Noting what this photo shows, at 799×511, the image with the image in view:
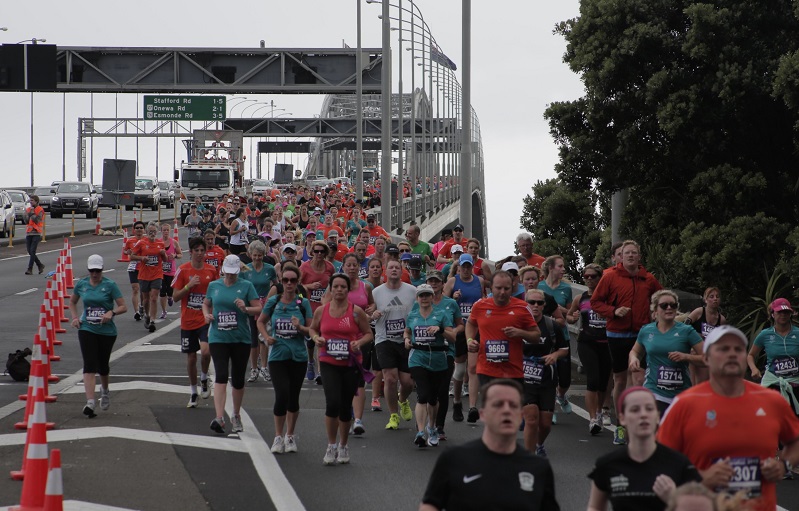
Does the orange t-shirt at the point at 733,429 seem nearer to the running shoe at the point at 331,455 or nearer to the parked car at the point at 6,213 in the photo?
the running shoe at the point at 331,455

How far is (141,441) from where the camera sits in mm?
Answer: 12820

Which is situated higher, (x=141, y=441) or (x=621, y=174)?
(x=621, y=174)

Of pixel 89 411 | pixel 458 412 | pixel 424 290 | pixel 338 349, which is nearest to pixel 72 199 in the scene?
pixel 89 411

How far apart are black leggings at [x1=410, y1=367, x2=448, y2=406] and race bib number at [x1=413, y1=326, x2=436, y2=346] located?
247 mm

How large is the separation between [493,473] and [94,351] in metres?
9.26

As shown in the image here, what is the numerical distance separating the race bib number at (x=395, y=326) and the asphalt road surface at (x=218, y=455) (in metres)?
1.03

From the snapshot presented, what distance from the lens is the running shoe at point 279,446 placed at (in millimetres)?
12430

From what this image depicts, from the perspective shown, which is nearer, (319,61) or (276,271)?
(276,271)

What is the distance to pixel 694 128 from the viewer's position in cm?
2134

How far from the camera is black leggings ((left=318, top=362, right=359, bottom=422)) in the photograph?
38.7 ft

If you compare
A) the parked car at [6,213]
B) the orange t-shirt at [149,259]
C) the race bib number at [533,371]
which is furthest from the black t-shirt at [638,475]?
the parked car at [6,213]

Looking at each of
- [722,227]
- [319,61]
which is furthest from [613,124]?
[319,61]

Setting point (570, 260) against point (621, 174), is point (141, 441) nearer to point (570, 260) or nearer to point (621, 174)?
point (621, 174)

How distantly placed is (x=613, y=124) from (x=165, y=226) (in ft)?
26.9
